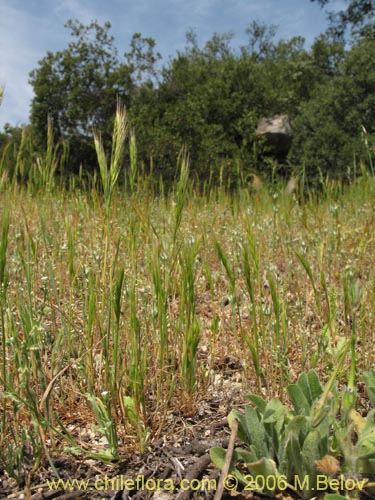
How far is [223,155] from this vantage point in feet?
33.1

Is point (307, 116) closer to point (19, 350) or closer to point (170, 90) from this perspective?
point (170, 90)

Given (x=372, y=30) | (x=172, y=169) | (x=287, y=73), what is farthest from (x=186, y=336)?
(x=287, y=73)

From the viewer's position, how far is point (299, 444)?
3.59ft

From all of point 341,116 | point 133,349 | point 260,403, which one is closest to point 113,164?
point 133,349

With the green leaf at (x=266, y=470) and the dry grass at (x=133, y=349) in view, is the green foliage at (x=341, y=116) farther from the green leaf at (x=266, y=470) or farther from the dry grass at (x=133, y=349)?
the green leaf at (x=266, y=470)

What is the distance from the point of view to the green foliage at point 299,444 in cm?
105

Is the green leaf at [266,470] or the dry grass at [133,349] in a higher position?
the dry grass at [133,349]

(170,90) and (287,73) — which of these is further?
(287,73)

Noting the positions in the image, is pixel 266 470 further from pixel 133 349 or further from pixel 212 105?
pixel 212 105

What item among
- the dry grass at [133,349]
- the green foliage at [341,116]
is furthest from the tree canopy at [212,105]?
the dry grass at [133,349]

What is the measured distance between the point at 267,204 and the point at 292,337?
2088 millimetres

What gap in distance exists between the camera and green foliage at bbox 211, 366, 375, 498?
41.5 inches

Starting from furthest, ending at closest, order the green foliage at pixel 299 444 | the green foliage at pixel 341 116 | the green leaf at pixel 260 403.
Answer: the green foliage at pixel 341 116 < the green leaf at pixel 260 403 < the green foliage at pixel 299 444

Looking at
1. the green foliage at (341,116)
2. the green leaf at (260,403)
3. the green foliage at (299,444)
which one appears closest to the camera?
the green foliage at (299,444)
